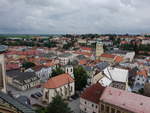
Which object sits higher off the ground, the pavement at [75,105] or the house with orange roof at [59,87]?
the house with orange roof at [59,87]

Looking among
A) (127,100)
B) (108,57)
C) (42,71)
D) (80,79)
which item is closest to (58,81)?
(80,79)

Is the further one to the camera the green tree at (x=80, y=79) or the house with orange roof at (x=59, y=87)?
the green tree at (x=80, y=79)

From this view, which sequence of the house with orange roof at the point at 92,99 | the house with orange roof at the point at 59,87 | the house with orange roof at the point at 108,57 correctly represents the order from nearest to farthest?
the house with orange roof at the point at 92,99 → the house with orange roof at the point at 59,87 → the house with orange roof at the point at 108,57

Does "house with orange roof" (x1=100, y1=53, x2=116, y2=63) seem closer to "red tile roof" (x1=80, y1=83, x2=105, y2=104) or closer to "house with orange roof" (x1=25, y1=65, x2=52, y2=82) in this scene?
"house with orange roof" (x1=25, y1=65, x2=52, y2=82)

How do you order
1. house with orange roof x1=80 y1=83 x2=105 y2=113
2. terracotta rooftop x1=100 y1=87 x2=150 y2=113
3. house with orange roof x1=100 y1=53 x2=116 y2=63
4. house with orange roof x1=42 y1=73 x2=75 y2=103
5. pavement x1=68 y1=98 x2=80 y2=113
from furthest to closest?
house with orange roof x1=100 y1=53 x2=116 y2=63
house with orange roof x1=42 y1=73 x2=75 y2=103
pavement x1=68 y1=98 x2=80 y2=113
house with orange roof x1=80 y1=83 x2=105 y2=113
terracotta rooftop x1=100 y1=87 x2=150 y2=113

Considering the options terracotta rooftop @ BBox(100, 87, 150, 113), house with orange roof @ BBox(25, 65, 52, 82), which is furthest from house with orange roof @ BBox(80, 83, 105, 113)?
house with orange roof @ BBox(25, 65, 52, 82)

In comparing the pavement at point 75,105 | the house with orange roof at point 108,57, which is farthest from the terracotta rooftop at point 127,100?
the house with orange roof at point 108,57

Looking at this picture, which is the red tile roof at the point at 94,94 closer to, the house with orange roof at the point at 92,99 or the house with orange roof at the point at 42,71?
the house with orange roof at the point at 92,99

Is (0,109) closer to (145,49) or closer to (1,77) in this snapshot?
(1,77)
